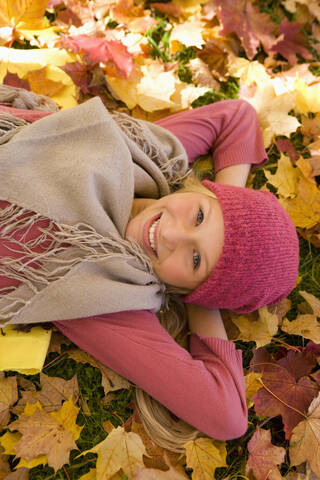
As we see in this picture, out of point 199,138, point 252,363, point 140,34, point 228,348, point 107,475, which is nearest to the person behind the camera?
point 107,475

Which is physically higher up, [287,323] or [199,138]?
[199,138]

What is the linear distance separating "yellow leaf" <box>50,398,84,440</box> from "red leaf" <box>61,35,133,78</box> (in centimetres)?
147

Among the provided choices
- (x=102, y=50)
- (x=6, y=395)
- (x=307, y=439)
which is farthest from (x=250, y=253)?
(x=102, y=50)

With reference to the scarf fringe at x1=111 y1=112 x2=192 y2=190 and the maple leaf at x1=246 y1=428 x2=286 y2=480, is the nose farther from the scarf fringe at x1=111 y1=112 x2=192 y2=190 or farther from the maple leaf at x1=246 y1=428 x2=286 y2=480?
the maple leaf at x1=246 y1=428 x2=286 y2=480

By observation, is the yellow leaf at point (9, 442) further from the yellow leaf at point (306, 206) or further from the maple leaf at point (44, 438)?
the yellow leaf at point (306, 206)

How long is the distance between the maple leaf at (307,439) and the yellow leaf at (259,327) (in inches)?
11.3

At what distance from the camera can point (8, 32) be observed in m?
1.91

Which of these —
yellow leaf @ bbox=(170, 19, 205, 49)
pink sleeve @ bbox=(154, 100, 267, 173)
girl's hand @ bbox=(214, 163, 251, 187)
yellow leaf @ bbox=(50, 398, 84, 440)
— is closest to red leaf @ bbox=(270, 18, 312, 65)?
yellow leaf @ bbox=(170, 19, 205, 49)

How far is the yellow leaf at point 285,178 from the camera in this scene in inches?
74.5

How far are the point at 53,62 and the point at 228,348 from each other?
1.53 meters

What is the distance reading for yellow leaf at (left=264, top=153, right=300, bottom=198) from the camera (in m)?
1.89

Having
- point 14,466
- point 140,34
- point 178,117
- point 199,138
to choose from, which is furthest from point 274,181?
point 14,466

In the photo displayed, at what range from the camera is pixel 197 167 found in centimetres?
195

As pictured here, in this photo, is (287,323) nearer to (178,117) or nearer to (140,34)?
(178,117)
